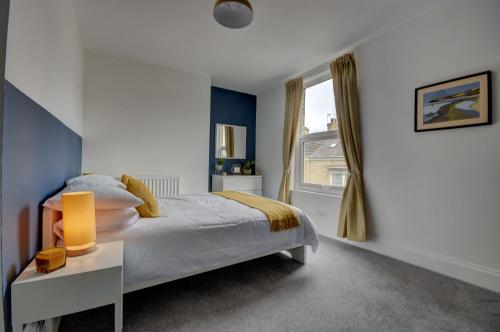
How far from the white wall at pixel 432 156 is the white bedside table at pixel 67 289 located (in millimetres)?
2796

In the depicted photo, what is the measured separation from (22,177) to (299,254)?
231 centimetres

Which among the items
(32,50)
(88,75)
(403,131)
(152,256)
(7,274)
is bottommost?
(152,256)

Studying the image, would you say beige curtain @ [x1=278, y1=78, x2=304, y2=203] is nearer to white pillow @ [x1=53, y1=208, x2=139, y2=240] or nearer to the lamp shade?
white pillow @ [x1=53, y1=208, x2=139, y2=240]

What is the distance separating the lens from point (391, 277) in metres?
2.15

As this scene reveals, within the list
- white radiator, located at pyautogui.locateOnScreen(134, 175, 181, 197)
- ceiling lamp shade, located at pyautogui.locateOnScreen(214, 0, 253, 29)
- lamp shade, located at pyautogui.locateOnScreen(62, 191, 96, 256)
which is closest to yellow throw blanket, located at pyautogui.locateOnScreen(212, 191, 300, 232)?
lamp shade, located at pyautogui.locateOnScreen(62, 191, 96, 256)

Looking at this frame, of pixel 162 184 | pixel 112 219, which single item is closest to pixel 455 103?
pixel 112 219

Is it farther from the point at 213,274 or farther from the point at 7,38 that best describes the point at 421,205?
the point at 7,38

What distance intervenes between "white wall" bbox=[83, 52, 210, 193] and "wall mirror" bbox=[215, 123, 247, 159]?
1.44 ft

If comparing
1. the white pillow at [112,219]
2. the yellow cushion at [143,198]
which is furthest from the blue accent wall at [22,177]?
the yellow cushion at [143,198]

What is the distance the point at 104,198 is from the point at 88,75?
9.18ft

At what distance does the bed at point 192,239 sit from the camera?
1522 millimetres

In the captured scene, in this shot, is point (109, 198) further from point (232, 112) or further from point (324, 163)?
Answer: point (232, 112)

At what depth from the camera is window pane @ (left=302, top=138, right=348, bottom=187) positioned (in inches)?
131

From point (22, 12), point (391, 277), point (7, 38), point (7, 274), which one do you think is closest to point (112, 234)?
point (7, 274)
